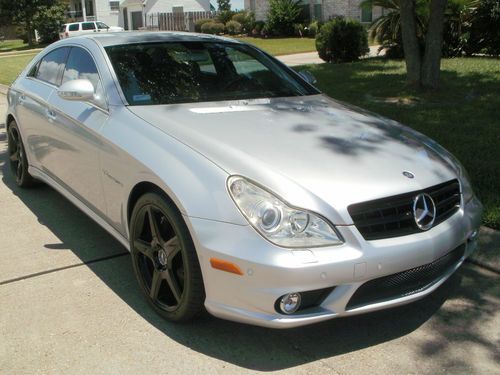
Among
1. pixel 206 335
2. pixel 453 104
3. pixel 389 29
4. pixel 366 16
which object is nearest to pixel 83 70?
pixel 206 335

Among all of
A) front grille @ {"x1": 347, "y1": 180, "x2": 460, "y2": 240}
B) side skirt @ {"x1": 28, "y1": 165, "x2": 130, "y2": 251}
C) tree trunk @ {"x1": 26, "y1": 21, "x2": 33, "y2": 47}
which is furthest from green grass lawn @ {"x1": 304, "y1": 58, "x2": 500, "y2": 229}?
tree trunk @ {"x1": 26, "y1": 21, "x2": 33, "y2": 47}

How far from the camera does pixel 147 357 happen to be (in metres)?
3.12

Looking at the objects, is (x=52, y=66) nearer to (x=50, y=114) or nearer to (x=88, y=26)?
(x=50, y=114)

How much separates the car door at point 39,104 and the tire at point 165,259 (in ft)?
5.48

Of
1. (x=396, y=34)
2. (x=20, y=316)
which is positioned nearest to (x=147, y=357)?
(x=20, y=316)

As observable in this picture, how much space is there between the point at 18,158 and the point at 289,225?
406cm

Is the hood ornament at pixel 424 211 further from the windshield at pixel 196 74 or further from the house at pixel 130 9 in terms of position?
the house at pixel 130 9

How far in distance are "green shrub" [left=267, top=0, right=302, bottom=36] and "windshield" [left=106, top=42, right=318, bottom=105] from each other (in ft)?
100

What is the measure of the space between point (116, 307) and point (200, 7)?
52.3m

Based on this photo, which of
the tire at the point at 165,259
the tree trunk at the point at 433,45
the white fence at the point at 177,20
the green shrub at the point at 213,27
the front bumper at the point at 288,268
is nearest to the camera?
the front bumper at the point at 288,268

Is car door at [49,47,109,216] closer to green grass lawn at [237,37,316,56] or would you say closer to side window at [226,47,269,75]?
side window at [226,47,269,75]

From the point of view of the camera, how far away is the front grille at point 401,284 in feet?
9.78

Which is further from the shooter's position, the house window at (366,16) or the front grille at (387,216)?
the house window at (366,16)

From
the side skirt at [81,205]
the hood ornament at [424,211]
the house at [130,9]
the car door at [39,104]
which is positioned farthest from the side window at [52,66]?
the house at [130,9]
